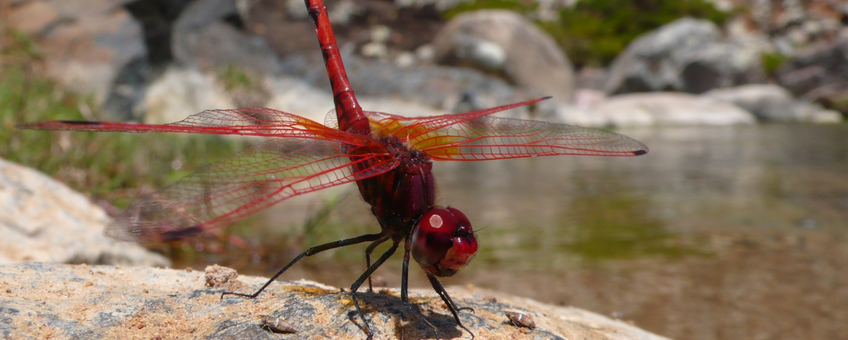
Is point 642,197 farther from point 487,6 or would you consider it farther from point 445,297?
point 487,6

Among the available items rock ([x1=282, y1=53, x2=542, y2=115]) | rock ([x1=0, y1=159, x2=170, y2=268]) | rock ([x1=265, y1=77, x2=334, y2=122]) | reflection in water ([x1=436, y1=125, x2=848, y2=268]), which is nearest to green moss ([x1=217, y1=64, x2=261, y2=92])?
rock ([x1=265, y1=77, x2=334, y2=122])

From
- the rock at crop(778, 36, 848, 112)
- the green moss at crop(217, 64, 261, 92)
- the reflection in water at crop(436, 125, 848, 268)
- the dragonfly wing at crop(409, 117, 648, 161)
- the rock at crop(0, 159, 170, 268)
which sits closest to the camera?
the dragonfly wing at crop(409, 117, 648, 161)

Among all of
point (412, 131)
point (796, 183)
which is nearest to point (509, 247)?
point (412, 131)

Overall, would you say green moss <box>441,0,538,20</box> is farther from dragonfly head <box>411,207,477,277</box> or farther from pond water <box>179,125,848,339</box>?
dragonfly head <box>411,207,477,277</box>

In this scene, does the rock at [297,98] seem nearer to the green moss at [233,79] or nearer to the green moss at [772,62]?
the green moss at [233,79]

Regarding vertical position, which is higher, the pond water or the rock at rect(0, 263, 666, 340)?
the rock at rect(0, 263, 666, 340)

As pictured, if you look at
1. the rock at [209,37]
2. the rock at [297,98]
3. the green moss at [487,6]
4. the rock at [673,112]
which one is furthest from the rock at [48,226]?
the green moss at [487,6]


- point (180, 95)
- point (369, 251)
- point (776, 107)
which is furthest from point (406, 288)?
point (776, 107)
